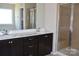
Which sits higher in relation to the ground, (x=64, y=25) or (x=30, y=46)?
(x=64, y=25)

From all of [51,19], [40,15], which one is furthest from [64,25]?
[40,15]

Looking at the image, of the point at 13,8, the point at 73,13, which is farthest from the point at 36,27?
the point at 73,13

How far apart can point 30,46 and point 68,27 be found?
1431 mm

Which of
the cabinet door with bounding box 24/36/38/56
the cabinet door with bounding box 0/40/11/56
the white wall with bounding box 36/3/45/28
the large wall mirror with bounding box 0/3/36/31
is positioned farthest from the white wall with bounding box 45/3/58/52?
the cabinet door with bounding box 0/40/11/56

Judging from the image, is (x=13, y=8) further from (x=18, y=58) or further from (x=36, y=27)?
(x=18, y=58)

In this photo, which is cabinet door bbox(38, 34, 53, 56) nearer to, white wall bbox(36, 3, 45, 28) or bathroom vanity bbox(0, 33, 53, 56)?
bathroom vanity bbox(0, 33, 53, 56)

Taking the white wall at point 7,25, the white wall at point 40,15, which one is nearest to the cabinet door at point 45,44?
the white wall at point 40,15

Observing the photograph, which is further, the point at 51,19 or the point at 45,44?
the point at 51,19

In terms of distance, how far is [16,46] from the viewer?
324 centimetres

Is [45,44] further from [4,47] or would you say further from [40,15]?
[4,47]

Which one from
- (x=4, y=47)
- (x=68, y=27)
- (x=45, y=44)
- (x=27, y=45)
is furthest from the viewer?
(x=68, y=27)

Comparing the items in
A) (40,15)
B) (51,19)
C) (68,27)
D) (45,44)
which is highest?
(40,15)

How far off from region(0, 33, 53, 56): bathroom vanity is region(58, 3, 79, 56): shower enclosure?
0.42m

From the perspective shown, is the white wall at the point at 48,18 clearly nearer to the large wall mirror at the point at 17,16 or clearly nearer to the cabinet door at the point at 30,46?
the large wall mirror at the point at 17,16
